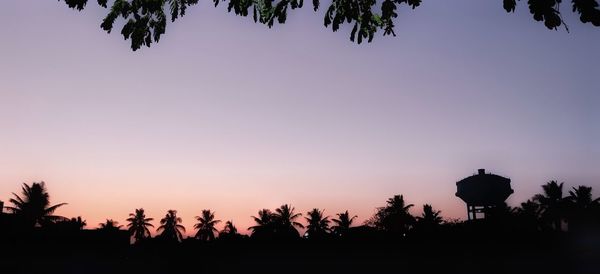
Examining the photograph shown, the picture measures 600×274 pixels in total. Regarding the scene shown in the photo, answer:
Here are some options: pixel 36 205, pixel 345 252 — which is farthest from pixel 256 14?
pixel 36 205

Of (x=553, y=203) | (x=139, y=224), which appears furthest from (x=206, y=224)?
(x=553, y=203)

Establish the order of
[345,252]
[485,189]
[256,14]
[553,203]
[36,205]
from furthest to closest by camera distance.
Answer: [553,203]
[36,205]
[485,189]
[345,252]
[256,14]

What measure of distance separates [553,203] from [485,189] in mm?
34290

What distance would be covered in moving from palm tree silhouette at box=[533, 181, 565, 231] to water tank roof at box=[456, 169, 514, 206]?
Answer: 32.2m

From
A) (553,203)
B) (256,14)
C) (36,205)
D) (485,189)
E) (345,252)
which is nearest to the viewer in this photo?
(256,14)

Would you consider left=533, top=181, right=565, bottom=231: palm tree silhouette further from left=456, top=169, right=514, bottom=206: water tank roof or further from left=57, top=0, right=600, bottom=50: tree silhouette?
left=57, top=0, right=600, bottom=50: tree silhouette

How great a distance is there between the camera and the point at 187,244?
20.5 metres

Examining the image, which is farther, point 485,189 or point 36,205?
point 36,205

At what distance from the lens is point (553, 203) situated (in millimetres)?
52906

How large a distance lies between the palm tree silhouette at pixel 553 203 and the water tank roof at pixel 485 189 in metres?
32.2

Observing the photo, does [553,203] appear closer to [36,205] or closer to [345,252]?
[345,252]

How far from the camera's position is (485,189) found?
25.0 m

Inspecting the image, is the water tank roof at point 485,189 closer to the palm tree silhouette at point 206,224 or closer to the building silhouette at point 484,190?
the building silhouette at point 484,190

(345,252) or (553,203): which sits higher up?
(553,203)
